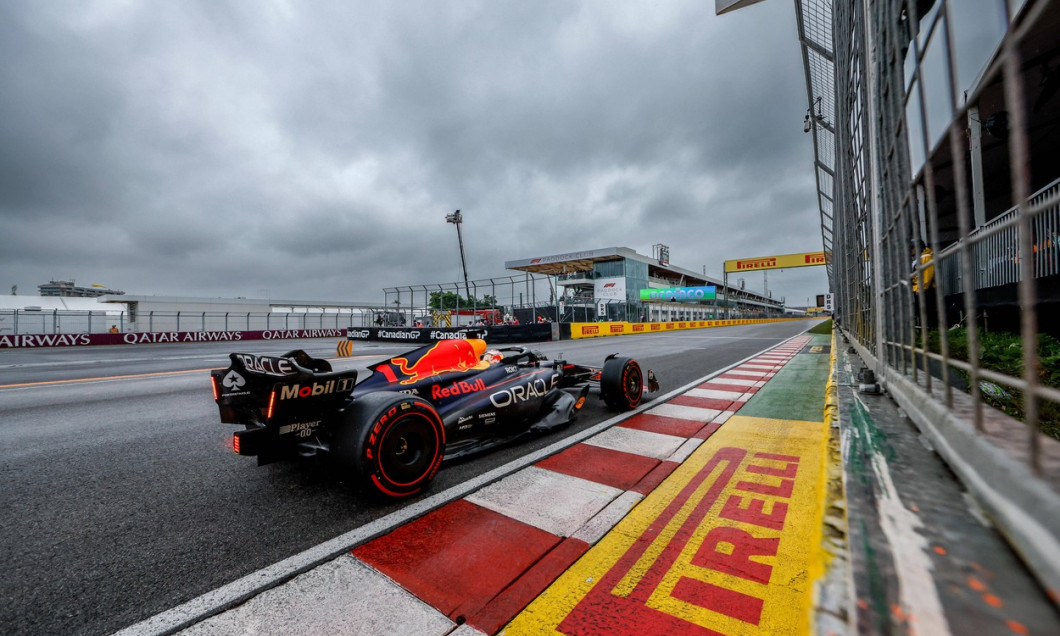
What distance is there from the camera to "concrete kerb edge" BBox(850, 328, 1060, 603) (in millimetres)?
645

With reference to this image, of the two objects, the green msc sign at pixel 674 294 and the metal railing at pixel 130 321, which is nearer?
the metal railing at pixel 130 321

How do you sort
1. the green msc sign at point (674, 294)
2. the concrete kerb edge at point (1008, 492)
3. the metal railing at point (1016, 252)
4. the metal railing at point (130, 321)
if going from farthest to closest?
the green msc sign at point (674, 294) → the metal railing at point (130, 321) → the metal railing at point (1016, 252) → the concrete kerb edge at point (1008, 492)

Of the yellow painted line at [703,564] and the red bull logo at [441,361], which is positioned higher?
the red bull logo at [441,361]

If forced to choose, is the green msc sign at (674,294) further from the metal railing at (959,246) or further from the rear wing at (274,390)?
the rear wing at (274,390)

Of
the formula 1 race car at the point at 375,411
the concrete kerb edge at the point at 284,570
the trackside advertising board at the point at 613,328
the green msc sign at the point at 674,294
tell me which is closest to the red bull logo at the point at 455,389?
the formula 1 race car at the point at 375,411

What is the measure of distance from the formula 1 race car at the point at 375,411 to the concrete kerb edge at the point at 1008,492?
218cm

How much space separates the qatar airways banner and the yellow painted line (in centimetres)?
2604

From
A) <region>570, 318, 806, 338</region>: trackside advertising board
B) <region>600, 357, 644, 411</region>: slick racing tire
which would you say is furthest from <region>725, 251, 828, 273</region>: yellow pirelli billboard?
<region>600, 357, 644, 411</region>: slick racing tire

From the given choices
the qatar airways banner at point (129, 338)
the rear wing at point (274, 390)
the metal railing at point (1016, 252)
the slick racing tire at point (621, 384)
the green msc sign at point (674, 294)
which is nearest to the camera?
the rear wing at point (274, 390)

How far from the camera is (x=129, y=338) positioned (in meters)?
20.3

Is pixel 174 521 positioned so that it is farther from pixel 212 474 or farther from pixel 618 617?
pixel 618 617

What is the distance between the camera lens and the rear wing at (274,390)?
2164 millimetres

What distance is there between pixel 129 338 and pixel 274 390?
1000 inches

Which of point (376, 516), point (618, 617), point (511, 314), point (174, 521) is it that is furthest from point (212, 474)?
point (511, 314)
